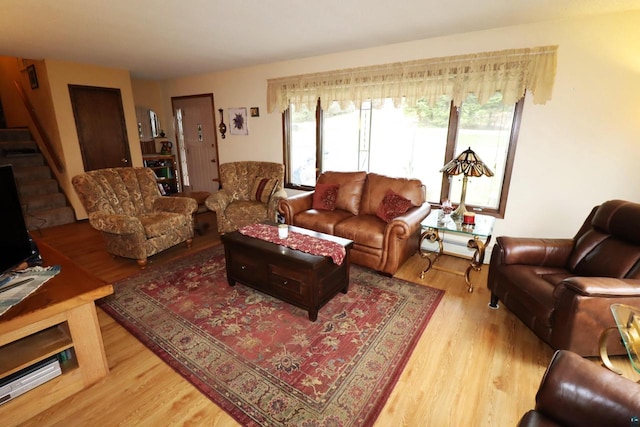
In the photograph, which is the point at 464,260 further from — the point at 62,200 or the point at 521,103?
the point at 62,200

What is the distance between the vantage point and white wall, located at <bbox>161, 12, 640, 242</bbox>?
2596mm

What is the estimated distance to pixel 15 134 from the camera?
512 cm

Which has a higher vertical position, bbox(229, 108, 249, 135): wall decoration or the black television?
bbox(229, 108, 249, 135): wall decoration

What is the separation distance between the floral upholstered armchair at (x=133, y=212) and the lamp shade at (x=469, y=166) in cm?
303

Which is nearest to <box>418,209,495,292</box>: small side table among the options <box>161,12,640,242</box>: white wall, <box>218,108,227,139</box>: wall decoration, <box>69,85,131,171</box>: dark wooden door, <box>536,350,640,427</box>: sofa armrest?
<box>161,12,640,242</box>: white wall

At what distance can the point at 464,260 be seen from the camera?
3.53 meters

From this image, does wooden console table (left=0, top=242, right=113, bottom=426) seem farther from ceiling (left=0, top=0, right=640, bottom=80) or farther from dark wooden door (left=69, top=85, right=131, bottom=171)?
dark wooden door (left=69, top=85, right=131, bottom=171)

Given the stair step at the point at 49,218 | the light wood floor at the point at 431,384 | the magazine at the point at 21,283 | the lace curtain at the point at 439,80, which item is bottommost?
the light wood floor at the point at 431,384

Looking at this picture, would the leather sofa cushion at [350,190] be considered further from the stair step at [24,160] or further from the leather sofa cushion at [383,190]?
the stair step at [24,160]

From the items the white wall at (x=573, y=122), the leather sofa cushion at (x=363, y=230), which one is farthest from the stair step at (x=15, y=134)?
the white wall at (x=573, y=122)

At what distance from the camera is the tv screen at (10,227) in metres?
1.67

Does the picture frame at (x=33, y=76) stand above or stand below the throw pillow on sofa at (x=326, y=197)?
above

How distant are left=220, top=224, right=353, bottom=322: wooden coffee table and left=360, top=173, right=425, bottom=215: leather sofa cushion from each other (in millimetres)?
1043

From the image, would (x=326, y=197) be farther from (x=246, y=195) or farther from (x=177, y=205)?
(x=177, y=205)
